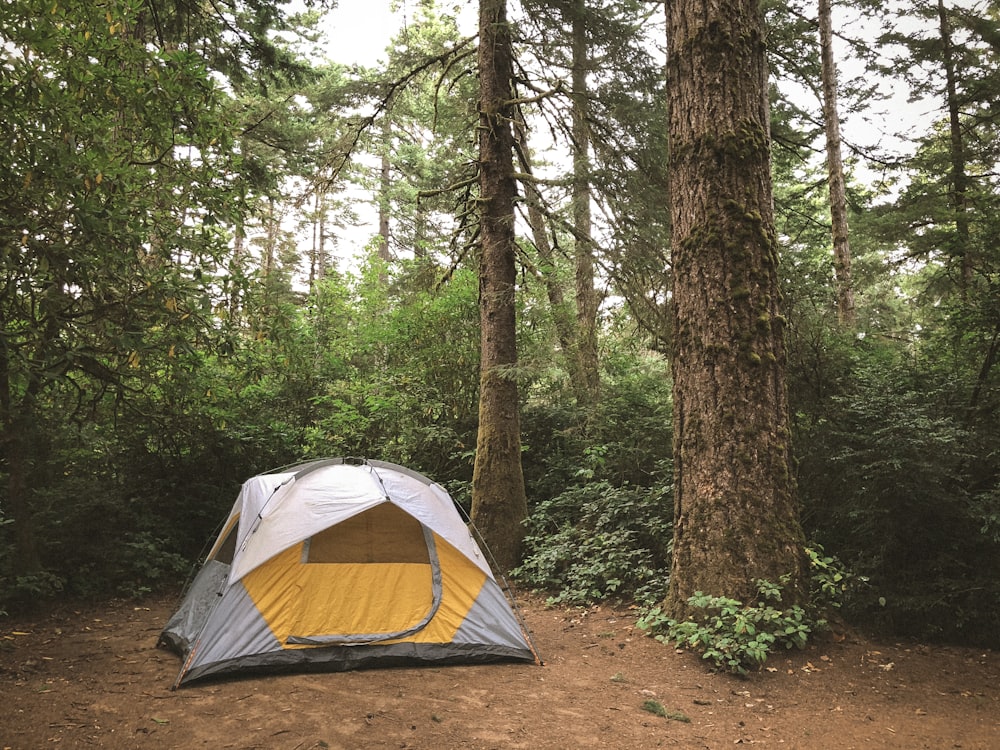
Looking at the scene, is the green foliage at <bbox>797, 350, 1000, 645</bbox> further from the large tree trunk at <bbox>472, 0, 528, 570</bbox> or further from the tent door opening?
the large tree trunk at <bbox>472, 0, 528, 570</bbox>

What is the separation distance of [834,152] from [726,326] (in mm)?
8828

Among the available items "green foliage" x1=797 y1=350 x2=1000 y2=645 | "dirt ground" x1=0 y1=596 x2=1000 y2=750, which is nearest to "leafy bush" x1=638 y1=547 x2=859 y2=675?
"dirt ground" x1=0 y1=596 x2=1000 y2=750

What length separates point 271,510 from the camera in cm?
509

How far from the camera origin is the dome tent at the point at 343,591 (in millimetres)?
4477

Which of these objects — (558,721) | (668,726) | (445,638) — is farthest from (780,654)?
(445,638)

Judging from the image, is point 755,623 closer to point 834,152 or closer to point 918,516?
point 918,516

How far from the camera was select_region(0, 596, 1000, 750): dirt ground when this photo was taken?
3.31m

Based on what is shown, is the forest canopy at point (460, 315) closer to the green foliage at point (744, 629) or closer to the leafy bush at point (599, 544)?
the leafy bush at point (599, 544)

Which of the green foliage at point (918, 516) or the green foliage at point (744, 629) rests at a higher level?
the green foliage at point (918, 516)

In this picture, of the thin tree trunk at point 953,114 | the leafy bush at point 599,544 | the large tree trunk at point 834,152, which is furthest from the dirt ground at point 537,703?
the thin tree trunk at point 953,114

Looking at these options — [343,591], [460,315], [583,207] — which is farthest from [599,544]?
[583,207]

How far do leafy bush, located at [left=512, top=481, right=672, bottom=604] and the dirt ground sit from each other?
46.5 inches

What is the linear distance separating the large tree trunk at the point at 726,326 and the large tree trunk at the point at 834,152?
633cm

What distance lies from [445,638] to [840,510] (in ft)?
11.1
